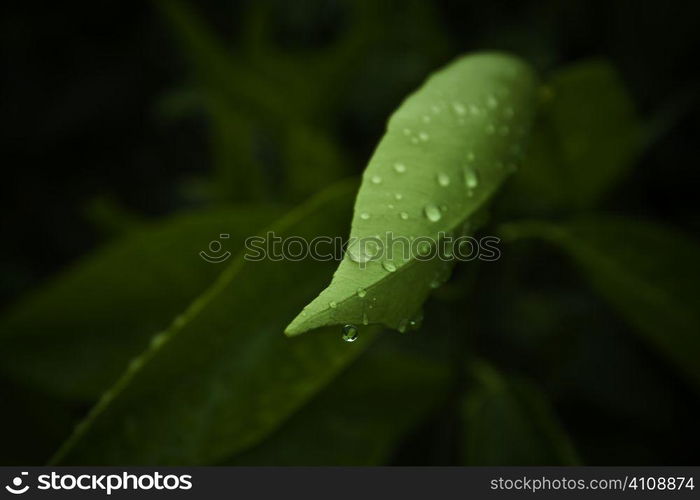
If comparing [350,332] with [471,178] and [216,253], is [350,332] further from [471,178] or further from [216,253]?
[216,253]

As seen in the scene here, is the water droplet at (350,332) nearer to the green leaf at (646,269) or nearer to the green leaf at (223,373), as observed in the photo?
the green leaf at (223,373)

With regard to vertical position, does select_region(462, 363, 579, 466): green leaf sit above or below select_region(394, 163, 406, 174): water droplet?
below

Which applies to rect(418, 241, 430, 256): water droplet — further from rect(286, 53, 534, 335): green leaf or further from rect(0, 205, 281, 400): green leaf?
rect(0, 205, 281, 400): green leaf

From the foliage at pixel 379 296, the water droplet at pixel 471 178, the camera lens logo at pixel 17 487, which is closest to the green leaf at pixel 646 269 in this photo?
the foliage at pixel 379 296

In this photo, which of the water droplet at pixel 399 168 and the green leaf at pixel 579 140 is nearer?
the water droplet at pixel 399 168

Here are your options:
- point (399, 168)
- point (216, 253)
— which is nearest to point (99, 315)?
point (216, 253)

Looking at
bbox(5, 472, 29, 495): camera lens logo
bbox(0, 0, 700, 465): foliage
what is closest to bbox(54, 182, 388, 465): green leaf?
bbox(0, 0, 700, 465): foliage
